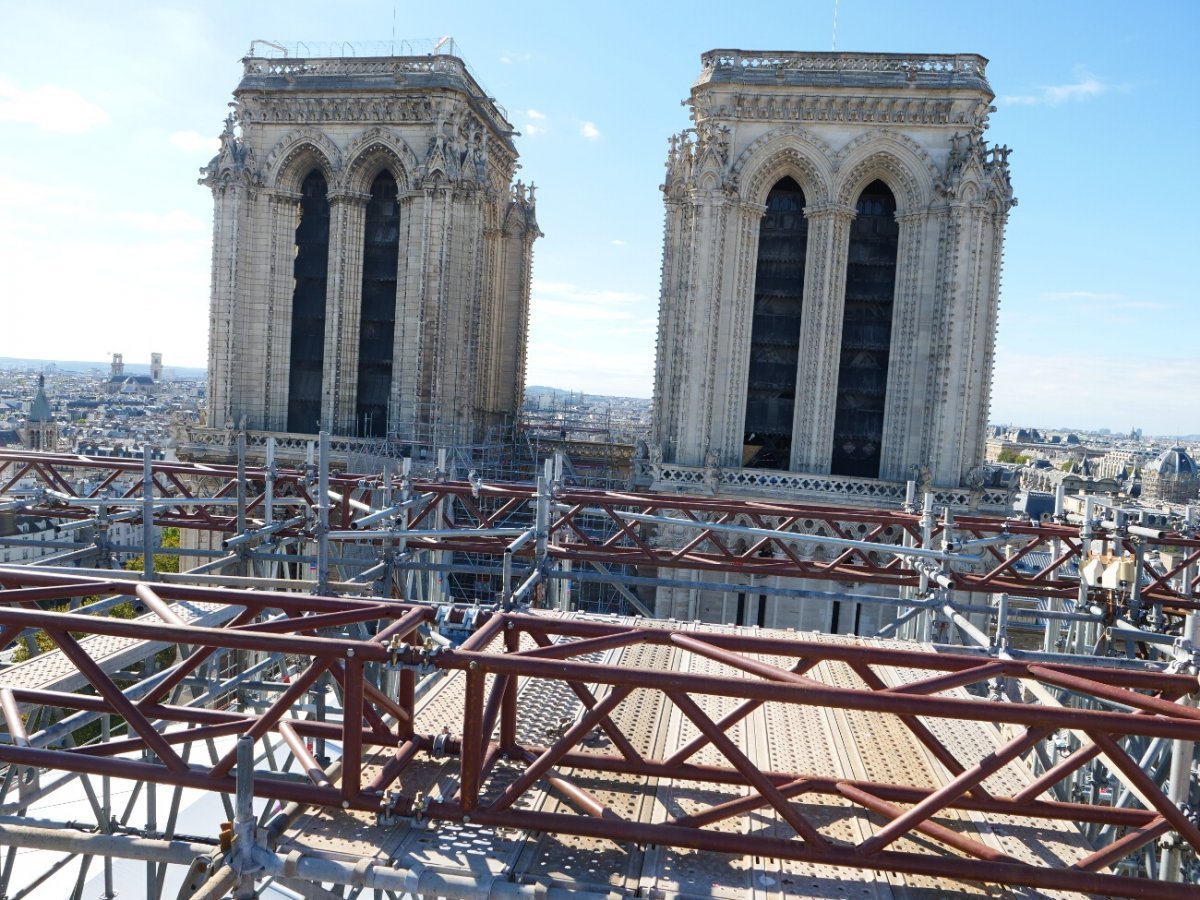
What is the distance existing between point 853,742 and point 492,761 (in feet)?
11.3

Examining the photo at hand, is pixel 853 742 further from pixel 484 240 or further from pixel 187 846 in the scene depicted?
pixel 484 240

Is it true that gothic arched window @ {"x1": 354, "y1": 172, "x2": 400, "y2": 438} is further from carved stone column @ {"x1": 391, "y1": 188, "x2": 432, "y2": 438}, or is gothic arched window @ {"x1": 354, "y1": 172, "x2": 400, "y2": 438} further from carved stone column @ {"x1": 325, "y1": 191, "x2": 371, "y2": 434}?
carved stone column @ {"x1": 391, "y1": 188, "x2": 432, "y2": 438}

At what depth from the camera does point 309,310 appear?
114 feet

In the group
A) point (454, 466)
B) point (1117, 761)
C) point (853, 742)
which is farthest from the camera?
point (454, 466)

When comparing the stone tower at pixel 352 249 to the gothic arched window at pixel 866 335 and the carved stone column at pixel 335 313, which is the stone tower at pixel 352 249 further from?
the gothic arched window at pixel 866 335

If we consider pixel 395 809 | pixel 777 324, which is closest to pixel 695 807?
pixel 395 809

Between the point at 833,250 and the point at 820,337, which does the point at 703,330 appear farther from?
the point at 833,250

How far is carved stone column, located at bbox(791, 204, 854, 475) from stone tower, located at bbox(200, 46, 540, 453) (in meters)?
11.2

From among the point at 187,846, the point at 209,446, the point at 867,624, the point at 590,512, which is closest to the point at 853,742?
the point at 187,846

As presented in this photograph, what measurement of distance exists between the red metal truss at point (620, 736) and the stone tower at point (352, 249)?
24.3m

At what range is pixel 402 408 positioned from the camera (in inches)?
1270

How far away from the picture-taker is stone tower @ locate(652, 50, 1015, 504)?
28812 millimetres

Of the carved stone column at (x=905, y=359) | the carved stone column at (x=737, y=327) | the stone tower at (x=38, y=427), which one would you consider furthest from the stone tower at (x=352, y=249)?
the stone tower at (x=38, y=427)

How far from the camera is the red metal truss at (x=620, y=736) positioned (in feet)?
20.9
